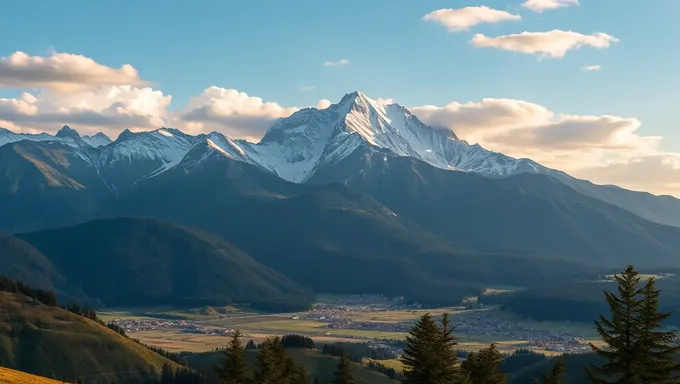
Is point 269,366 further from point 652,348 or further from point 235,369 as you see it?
point 652,348

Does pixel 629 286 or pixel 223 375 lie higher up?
pixel 629 286

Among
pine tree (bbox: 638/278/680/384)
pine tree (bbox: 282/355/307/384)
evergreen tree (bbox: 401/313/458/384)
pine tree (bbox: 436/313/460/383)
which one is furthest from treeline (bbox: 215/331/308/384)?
A: pine tree (bbox: 638/278/680/384)

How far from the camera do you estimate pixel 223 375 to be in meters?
83.5

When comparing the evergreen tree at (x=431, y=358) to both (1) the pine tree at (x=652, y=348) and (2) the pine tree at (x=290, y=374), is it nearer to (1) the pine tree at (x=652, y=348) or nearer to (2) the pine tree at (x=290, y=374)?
(1) the pine tree at (x=652, y=348)

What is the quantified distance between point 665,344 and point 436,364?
63.8 ft

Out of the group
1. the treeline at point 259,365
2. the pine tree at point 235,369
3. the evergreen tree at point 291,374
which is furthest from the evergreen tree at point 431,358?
the evergreen tree at point 291,374

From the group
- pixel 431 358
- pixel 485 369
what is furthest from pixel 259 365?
pixel 485 369

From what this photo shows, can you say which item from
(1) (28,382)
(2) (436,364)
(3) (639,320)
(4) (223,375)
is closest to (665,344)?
(3) (639,320)

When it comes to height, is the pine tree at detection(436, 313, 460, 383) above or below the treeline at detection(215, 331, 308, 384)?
above

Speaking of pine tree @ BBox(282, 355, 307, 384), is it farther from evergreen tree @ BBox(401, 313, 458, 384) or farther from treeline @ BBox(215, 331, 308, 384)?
evergreen tree @ BBox(401, 313, 458, 384)

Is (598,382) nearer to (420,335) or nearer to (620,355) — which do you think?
(620,355)

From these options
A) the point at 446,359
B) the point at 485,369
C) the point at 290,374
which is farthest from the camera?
the point at 290,374

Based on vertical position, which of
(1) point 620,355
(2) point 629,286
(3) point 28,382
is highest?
(2) point 629,286

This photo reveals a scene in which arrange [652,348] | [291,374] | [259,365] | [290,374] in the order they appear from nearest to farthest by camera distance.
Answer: [652,348] < [259,365] < [290,374] < [291,374]
